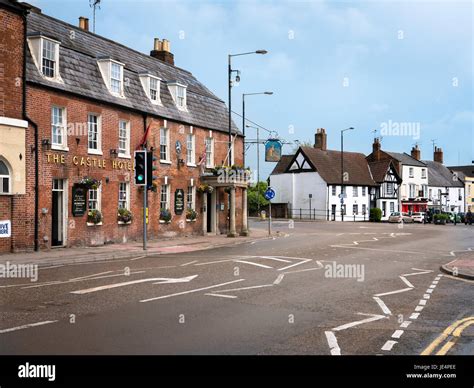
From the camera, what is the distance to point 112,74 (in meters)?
26.2

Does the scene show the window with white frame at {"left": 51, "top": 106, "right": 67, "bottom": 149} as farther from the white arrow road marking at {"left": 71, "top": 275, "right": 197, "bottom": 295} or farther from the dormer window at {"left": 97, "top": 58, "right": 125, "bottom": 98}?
the white arrow road marking at {"left": 71, "top": 275, "right": 197, "bottom": 295}

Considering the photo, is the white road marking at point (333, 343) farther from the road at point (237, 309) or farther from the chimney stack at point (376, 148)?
the chimney stack at point (376, 148)

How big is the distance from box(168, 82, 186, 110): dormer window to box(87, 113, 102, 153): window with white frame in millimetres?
7534

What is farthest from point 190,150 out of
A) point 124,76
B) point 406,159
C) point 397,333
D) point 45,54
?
point 406,159

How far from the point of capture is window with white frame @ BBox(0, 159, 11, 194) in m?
19.8

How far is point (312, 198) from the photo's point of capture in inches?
2660

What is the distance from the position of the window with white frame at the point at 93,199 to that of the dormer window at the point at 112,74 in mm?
4955

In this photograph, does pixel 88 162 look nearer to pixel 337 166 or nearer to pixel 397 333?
pixel 397 333

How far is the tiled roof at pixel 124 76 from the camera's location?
2344cm

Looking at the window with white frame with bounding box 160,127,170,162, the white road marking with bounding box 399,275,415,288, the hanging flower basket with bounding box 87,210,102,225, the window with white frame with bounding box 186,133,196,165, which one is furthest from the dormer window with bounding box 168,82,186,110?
the white road marking with bounding box 399,275,415,288

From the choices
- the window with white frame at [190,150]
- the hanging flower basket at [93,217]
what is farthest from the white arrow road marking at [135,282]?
the window with white frame at [190,150]

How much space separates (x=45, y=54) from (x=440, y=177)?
8048 centimetres
